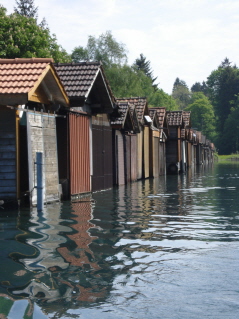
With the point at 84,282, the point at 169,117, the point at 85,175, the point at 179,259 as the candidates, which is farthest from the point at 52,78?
the point at 169,117

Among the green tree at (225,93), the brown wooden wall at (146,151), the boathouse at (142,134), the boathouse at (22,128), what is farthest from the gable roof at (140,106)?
the green tree at (225,93)

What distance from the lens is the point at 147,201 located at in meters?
16.8

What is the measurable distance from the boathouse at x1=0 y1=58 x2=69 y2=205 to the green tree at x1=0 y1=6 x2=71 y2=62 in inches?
1006

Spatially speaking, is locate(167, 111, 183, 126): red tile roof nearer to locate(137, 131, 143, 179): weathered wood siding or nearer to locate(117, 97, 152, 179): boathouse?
locate(117, 97, 152, 179): boathouse

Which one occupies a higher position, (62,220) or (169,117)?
(169,117)

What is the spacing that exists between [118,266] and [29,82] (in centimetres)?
747

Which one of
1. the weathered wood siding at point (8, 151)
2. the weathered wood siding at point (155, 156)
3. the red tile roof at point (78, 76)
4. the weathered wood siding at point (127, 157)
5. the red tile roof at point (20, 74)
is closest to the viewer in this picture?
the red tile roof at point (20, 74)

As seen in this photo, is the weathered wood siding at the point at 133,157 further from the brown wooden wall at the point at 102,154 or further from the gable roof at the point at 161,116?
the gable roof at the point at 161,116

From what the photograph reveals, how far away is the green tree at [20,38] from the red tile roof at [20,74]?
83.5 ft

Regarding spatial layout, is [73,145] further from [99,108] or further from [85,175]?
[99,108]

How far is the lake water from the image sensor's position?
5.23 meters

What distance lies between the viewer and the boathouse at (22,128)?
13305 mm

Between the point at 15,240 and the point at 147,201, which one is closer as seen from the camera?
the point at 15,240

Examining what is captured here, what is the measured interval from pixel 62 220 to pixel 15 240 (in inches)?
108
